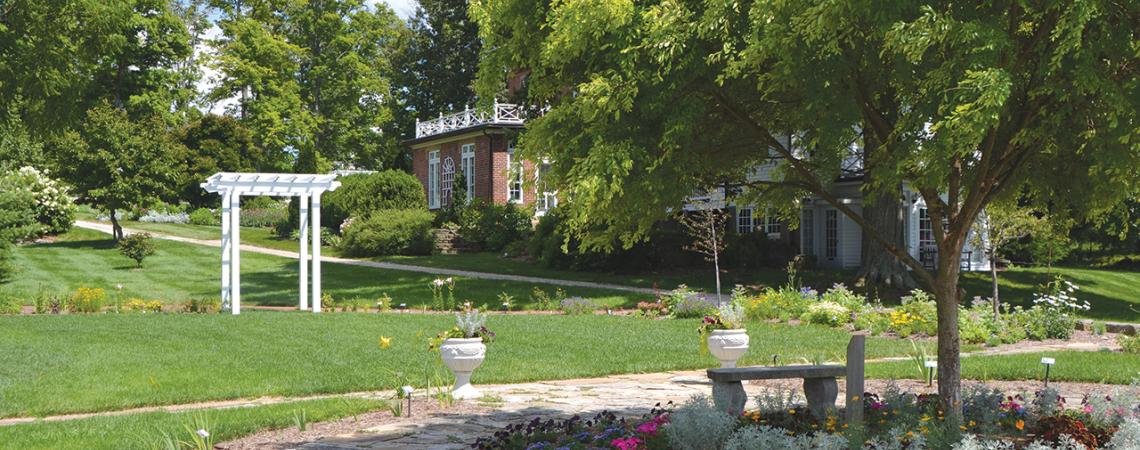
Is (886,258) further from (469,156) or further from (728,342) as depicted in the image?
(469,156)

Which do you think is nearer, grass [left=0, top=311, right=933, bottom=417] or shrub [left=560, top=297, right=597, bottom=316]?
grass [left=0, top=311, right=933, bottom=417]

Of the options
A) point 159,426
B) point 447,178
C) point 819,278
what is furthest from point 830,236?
point 159,426

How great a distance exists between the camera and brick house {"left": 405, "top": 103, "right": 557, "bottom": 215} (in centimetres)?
3622

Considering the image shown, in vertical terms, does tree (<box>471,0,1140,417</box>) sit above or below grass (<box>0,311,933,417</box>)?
above

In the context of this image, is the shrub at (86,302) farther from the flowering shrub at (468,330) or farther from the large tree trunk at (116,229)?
the large tree trunk at (116,229)

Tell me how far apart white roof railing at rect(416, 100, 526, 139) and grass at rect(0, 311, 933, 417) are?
17.7 meters

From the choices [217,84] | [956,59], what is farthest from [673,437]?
[217,84]

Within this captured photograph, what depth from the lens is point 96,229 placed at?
3834cm

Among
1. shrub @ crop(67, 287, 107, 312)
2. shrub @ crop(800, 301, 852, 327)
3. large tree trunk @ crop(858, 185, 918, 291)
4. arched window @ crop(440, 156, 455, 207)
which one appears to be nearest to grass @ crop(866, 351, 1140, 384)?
shrub @ crop(800, 301, 852, 327)

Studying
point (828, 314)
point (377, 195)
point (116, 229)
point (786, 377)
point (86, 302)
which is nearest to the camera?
point (786, 377)

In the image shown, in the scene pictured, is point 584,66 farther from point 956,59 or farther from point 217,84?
point 217,84

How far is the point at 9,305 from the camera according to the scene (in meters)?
18.5

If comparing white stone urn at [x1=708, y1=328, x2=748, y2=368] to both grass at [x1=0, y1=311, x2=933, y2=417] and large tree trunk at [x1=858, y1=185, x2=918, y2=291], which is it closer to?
grass at [x1=0, y1=311, x2=933, y2=417]

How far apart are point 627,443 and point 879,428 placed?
1999 millimetres
